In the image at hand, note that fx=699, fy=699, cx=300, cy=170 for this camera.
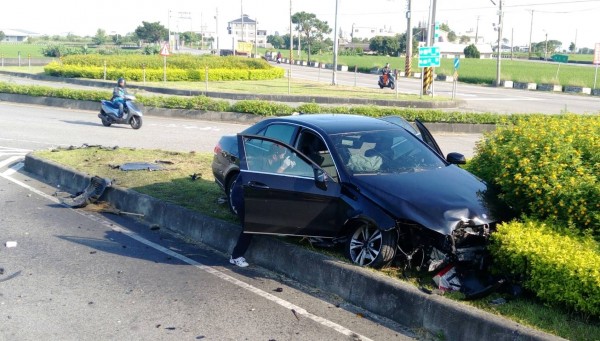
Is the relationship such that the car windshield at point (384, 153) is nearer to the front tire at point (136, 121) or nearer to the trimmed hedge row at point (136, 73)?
the front tire at point (136, 121)

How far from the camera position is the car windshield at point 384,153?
745cm

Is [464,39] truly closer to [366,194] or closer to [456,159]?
[456,159]

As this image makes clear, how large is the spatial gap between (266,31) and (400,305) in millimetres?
182505

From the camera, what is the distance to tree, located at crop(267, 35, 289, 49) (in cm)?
17109

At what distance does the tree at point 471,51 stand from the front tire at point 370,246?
380 ft

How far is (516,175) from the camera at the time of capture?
655cm

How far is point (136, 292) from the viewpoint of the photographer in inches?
268

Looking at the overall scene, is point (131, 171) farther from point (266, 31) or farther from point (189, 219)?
point (266, 31)

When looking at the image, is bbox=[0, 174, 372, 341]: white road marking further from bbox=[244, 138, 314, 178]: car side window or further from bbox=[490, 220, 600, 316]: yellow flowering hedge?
bbox=[490, 220, 600, 316]: yellow flowering hedge

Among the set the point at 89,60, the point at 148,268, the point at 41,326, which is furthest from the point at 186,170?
the point at 89,60

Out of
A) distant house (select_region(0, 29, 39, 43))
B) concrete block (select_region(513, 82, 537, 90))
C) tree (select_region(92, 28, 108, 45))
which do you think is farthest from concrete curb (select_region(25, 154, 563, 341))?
distant house (select_region(0, 29, 39, 43))

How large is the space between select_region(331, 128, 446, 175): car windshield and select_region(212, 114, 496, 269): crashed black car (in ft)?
0.04

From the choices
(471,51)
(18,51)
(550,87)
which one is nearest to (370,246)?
(550,87)

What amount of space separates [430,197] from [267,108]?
656 inches
